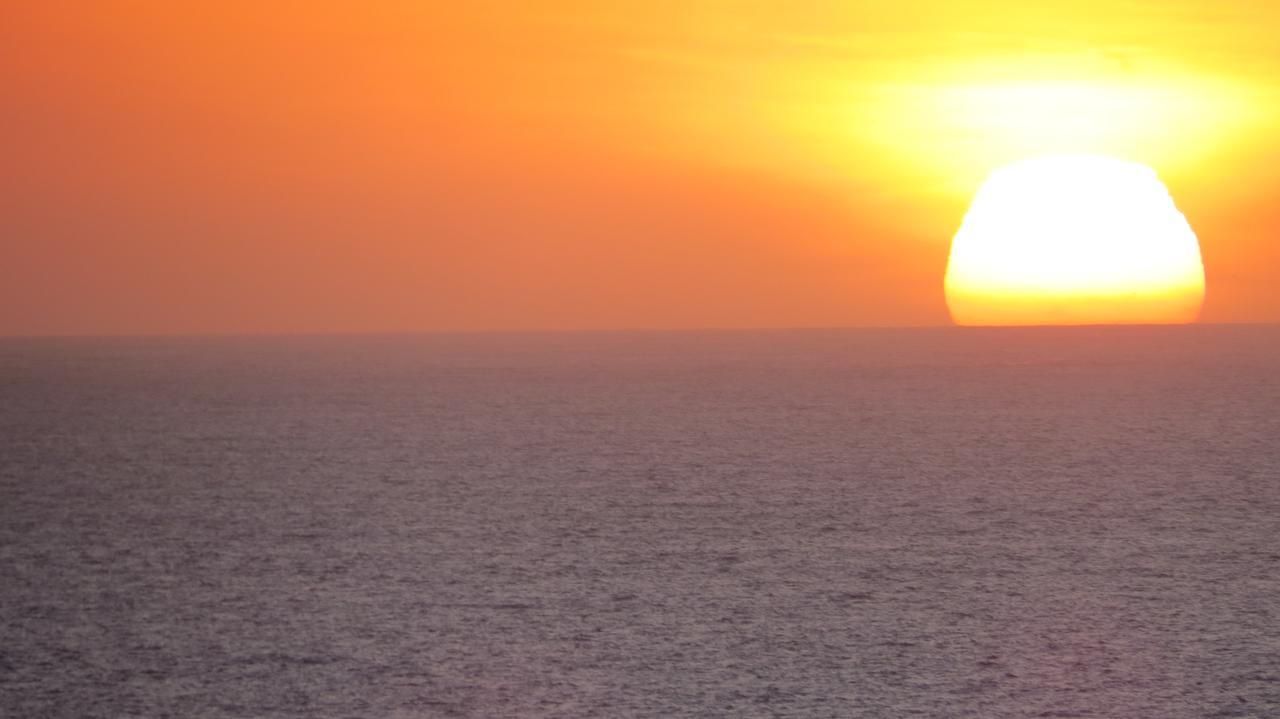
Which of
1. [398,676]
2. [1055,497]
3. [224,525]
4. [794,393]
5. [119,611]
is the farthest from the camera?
[794,393]

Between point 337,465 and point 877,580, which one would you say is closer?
point 877,580

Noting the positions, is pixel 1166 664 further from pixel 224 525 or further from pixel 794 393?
pixel 794 393

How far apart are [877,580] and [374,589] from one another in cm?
394

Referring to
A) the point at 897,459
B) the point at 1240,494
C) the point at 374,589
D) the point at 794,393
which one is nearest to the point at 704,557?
A: the point at 374,589

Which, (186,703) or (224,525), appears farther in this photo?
(224,525)

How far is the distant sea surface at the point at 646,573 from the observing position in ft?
28.7

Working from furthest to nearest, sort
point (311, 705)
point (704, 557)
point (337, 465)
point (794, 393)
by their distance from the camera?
point (794, 393)
point (337, 465)
point (704, 557)
point (311, 705)

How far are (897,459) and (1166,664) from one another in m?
14.3

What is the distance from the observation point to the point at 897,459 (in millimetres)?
23500

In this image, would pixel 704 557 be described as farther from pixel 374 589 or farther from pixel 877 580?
pixel 374 589

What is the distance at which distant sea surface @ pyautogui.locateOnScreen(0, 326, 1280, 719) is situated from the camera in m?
8.74

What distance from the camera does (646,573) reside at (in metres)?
12.6

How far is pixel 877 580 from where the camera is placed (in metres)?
12.1

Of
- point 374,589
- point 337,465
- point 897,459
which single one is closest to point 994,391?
point 897,459
